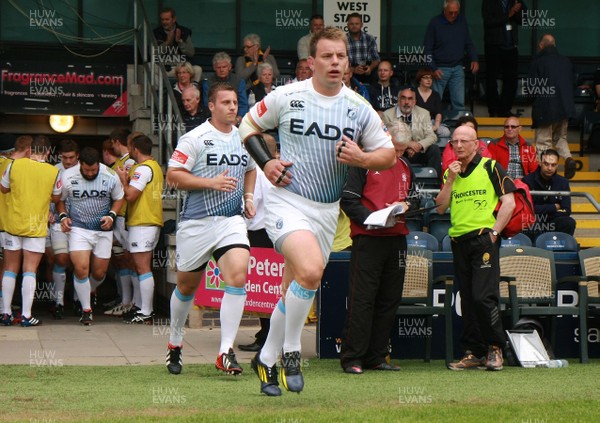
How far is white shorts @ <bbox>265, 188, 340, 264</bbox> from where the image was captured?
24.8 ft

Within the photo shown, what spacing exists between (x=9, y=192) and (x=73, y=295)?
2.93 metres

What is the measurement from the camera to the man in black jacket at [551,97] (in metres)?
17.2

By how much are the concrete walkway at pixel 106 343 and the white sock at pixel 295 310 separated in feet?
10.6

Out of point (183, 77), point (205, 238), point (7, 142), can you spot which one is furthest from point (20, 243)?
point (205, 238)

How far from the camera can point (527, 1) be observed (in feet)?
65.7

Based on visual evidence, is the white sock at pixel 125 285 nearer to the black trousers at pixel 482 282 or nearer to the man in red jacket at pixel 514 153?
the man in red jacket at pixel 514 153

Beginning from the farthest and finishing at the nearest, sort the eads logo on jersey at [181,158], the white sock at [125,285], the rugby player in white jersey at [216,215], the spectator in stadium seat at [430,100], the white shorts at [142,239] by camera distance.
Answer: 1. the spectator in stadium seat at [430,100]
2. the white sock at [125,285]
3. the white shorts at [142,239]
4. the eads logo on jersey at [181,158]
5. the rugby player in white jersey at [216,215]

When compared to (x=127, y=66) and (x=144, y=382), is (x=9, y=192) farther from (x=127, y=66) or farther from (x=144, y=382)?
(x=144, y=382)

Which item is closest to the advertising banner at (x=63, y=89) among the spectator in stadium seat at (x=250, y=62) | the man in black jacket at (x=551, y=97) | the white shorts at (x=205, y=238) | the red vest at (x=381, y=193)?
the spectator in stadium seat at (x=250, y=62)

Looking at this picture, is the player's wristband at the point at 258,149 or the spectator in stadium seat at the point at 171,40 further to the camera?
the spectator in stadium seat at the point at 171,40

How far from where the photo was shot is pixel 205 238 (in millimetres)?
9406

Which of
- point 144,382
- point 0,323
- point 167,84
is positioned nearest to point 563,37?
point 167,84

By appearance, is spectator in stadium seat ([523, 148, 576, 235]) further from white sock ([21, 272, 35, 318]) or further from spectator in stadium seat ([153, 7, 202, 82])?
white sock ([21, 272, 35, 318])

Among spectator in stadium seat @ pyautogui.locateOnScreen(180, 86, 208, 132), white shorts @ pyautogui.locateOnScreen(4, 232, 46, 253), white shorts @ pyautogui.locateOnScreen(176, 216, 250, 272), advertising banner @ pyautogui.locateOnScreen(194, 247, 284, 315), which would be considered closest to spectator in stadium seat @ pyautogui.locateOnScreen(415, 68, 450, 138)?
spectator in stadium seat @ pyautogui.locateOnScreen(180, 86, 208, 132)
